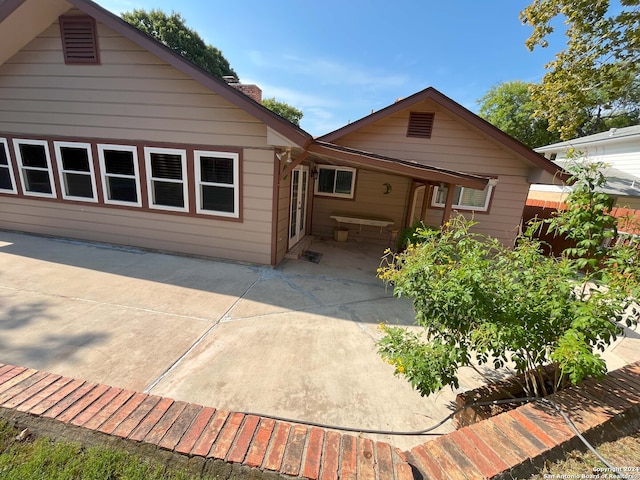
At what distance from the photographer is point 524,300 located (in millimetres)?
1935

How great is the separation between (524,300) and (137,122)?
23.4 feet

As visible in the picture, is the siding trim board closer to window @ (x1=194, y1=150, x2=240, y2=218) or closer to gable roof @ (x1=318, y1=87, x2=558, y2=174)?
window @ (x1=194, y1=150, x2=240, y2=218)

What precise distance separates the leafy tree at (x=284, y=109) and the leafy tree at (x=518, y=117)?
22.0m

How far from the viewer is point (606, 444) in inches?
63.3

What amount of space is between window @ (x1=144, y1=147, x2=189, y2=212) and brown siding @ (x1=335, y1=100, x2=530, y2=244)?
4443mm

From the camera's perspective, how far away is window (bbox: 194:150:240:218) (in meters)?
5.60

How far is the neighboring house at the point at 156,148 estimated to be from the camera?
5285mm

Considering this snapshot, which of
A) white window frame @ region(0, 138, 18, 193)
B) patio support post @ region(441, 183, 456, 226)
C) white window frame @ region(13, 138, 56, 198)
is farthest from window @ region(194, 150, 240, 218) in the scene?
white window frame @ region(0, 138, 18, 193)

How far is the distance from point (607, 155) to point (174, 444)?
19.1 metres


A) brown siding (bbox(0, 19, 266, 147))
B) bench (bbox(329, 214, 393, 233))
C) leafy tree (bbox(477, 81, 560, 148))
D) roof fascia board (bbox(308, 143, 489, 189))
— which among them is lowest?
bench (bbox(329, 214, 393, 233))

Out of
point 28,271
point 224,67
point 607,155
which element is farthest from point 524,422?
point 224,67

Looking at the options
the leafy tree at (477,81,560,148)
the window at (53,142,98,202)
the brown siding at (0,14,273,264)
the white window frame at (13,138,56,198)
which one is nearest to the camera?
the brown siding at (0,14,273,264)

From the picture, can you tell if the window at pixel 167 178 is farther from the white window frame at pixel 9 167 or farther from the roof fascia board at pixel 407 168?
the white window frame at pixel 9 167

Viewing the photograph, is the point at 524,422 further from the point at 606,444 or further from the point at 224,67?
the point at 224,67
